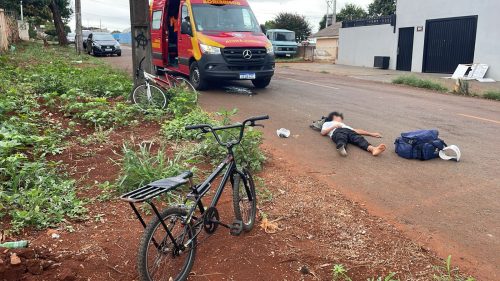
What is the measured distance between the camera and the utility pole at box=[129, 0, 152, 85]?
347 inches

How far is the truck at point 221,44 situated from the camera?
36.8 ft

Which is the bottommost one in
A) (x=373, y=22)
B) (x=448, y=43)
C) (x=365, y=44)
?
→ (x=448, y=43)

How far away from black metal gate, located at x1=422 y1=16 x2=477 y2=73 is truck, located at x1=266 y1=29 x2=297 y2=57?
15011 millimetres

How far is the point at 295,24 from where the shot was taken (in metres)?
51.3

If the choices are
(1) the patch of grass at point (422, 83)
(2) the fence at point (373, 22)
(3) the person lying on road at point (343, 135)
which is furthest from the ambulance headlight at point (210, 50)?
(2) the fence at point (373, 22)

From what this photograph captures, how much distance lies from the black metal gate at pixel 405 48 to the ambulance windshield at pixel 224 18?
1515 cm

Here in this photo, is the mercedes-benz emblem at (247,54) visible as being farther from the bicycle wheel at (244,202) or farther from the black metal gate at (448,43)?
the black metal gate at (448,43)

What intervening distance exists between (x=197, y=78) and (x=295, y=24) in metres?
41.6

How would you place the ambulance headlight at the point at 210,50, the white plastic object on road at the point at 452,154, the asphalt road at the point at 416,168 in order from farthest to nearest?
1. the ambulance headlight at the point at 210,50
2. the white plastic object on road at the point at 452,154
3. the asphalt road at the point at 416,168

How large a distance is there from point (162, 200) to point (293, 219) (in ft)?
4.03

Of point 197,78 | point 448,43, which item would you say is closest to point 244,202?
point 197,78

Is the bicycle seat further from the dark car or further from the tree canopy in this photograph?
the tree canopy

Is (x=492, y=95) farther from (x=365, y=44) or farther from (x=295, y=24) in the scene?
(x=295, y=24)

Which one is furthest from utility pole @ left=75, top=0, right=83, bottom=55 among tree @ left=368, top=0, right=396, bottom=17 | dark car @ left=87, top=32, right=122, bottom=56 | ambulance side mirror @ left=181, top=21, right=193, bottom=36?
tree @ left=368, top=0, right=396, bottom=17
